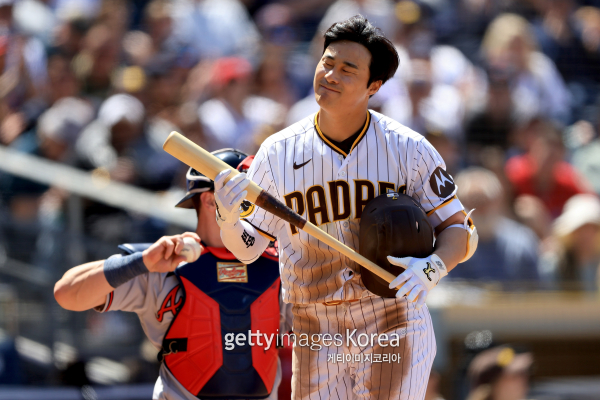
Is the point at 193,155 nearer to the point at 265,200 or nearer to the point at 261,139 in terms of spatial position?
the point at 265,200

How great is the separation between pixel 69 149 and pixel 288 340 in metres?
3.39

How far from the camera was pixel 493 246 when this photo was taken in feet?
19.0

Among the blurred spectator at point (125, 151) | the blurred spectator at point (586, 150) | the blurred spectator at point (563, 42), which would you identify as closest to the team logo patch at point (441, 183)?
the blurred spectator at point (125, 151)

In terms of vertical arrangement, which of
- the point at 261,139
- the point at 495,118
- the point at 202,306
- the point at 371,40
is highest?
the point at 495,118

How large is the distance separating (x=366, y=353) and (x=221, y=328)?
701mm

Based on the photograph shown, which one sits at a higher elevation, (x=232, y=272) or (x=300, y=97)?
(x=300, y=97)

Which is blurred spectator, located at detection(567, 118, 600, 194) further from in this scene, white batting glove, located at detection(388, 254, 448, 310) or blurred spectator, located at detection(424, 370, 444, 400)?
white batting glove, located at detection(388, 254, 448, 310)

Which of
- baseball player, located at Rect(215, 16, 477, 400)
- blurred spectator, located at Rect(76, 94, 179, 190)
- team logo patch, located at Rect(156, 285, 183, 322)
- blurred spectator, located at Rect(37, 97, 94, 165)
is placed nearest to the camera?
baseball player, located at Rect(215, 16, 477, 400)

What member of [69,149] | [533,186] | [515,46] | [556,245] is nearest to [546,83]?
[515,46]

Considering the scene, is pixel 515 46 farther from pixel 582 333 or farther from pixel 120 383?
pixel 120 383

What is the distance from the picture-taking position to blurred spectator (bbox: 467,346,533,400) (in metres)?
4.63

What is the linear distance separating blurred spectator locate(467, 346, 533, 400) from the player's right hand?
2.51 metres

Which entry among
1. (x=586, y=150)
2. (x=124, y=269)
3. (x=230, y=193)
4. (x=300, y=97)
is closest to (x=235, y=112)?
(x=300, y=97)

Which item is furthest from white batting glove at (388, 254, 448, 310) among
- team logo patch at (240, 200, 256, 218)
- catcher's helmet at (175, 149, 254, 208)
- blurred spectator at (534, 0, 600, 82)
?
blurred spectator at (534, 0, 600, 82)
